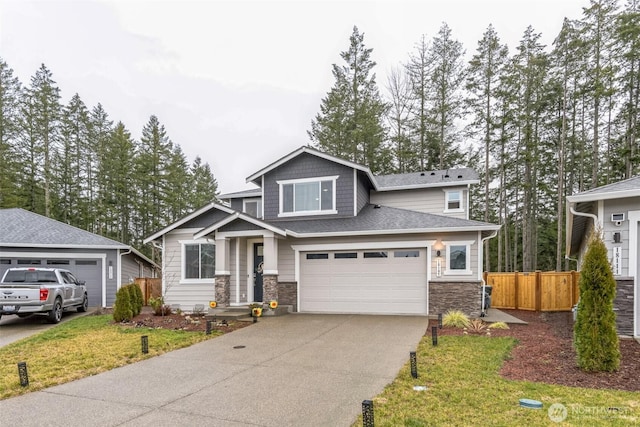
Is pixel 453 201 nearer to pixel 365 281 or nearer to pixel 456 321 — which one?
pixel 365 281

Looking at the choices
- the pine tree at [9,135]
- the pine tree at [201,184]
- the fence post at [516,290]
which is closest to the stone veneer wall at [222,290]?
the fence post at [516,290]

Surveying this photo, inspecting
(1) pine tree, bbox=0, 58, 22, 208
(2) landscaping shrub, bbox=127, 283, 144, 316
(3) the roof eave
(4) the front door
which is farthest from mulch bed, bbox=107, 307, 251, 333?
(1) pine tree, bbox=0, 58, 22, 208

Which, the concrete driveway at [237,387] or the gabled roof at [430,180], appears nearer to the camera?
the concrete driveway at [237,387]

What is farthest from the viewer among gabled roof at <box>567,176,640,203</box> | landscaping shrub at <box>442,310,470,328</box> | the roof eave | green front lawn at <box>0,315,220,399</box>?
the roof eave

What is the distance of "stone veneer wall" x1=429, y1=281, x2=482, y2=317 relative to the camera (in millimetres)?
10820

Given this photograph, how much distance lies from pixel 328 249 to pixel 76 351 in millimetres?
7587

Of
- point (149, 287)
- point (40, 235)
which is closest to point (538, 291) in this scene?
point (149, 287)

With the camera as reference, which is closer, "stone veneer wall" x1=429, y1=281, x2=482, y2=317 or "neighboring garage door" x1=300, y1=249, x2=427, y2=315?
"stone veneer wall" x1=429, y1=281, x2=482, y2=317

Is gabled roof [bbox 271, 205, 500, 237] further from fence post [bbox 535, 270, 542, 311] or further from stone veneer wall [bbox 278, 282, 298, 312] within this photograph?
fence post [bbox 535, 270, 542, 311]

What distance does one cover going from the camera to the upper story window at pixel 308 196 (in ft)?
45.2

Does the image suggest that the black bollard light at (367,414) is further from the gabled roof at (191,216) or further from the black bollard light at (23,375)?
the gabled roof at (191,216)

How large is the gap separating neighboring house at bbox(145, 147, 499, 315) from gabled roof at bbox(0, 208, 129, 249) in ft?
12.9

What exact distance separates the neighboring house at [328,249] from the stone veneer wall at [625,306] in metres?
3.34

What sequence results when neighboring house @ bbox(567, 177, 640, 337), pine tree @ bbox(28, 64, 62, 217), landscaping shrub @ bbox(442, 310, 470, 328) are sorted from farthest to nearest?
1. pine tree @ bbox(28, 64, 62, 217)
2. landscaping shrub @ bbox(442, 310, 470, 328)
3. neighboring house @ bbox(567, 177, 640, 337)
